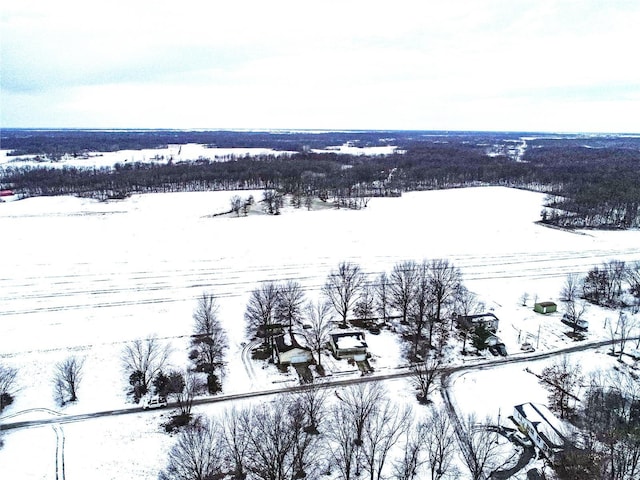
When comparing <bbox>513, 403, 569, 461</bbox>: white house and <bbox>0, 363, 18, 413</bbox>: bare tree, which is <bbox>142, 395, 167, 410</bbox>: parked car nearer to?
<bbox>0, 363, 18, 413</bbox>: bare tree

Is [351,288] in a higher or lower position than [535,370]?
higher

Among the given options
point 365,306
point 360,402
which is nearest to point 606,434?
point 360,402

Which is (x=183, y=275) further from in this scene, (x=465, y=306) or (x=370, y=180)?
(x=370, y=180)

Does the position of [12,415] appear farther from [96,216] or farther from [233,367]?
[96,216]

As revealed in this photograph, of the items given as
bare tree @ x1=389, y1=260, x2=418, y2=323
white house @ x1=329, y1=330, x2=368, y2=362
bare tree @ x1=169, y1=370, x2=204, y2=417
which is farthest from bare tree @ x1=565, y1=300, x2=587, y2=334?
bare tree @ x1=169, y1=370, x2=204, y2=417

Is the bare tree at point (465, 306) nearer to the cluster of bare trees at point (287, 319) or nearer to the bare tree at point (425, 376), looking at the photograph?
the bare tree at point (425, 376)

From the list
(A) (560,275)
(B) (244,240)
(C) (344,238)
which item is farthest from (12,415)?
(A) (560,275)

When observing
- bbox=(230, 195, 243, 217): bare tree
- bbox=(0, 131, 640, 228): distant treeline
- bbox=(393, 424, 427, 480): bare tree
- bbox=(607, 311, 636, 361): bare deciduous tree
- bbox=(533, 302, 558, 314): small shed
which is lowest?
bbox=(393, 424, 427, 480): bare tree
